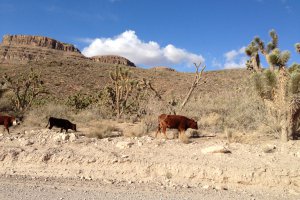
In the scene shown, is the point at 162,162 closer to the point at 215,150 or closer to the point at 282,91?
the point at 215,150

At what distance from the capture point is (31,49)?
95.7 m

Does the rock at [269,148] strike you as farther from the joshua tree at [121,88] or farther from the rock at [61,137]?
the joshua tree at [121,88]

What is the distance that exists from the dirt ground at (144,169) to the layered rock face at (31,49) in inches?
2635

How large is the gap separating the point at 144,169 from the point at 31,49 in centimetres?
9270

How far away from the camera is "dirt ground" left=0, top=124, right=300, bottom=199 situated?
23.7 ft

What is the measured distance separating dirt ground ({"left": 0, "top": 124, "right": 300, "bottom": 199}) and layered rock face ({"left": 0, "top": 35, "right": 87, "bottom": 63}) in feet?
220

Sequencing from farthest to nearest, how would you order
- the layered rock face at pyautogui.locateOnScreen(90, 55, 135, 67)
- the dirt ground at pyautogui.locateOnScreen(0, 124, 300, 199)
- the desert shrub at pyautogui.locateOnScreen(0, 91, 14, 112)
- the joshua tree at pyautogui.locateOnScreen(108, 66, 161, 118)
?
the layered rock face at pyautogui.locateOnScreen(90, 55, 135, 67) < the joshua tree at pyautogui.locateOnScreen(108, 66, 161, 118) < the desert shrub at pyautogui.locateOnScreen(0, 91, 14, 112) < the dirt ground at pyautogui.locateOnScreen(0, 124, 300, 199)

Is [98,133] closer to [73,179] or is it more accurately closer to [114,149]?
[114,149]

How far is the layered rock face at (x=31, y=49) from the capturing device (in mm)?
83012

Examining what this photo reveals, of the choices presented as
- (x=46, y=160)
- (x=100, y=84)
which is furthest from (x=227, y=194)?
(x=100, y=84)

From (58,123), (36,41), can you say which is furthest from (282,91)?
(36,41)

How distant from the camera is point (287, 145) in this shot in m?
10.6

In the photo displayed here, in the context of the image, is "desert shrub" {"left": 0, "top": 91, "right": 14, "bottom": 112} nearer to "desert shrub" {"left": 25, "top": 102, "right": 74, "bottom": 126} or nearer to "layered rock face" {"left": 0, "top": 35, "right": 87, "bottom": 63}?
"desert shrub" {"left": 25, "top": 102, "right": 74, "bottom": 126}

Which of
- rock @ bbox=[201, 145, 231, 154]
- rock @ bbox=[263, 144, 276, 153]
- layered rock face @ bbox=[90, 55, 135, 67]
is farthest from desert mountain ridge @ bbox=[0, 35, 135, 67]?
rock @ bbox=[263, 144, 276, 153]
